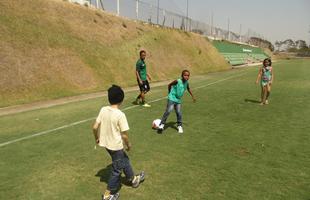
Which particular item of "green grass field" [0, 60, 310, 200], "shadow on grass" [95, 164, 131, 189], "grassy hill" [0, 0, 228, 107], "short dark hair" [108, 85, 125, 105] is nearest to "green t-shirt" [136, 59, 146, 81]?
"green grass field" [0, 60, 310, 200]

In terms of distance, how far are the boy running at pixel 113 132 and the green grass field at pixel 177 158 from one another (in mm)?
389

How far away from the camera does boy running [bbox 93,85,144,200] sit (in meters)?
5.16

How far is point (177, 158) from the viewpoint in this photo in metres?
7.23

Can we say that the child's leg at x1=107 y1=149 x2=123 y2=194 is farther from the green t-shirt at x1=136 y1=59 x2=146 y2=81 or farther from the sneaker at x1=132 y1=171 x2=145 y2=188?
Result: the green t-shirt at x1=136 y1=59 x2=146 y2=81

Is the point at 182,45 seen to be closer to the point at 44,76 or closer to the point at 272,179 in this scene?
the point at 44,76

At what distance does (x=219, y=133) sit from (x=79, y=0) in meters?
24.1

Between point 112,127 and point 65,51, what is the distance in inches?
689

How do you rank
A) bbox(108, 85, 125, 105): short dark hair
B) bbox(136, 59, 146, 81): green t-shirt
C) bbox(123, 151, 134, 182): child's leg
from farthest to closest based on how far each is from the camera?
bbox(136, 59, 146, 81): green t-shirt, bbox(123, 151, 134, 182): child's leg, bbox(108, 85, 125, 105): short dark hair

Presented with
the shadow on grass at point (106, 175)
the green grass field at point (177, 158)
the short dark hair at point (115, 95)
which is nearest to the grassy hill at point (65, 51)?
the green grass field at point (177, 158)

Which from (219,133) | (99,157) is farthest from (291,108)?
(99,157)

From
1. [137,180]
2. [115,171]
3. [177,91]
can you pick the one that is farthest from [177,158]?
[177,91]

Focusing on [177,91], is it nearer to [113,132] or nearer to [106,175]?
[106,175]

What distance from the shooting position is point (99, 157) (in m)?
7.39

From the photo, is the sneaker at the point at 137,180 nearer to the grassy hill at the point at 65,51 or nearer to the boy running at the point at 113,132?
the boy running at the point at 113,132
